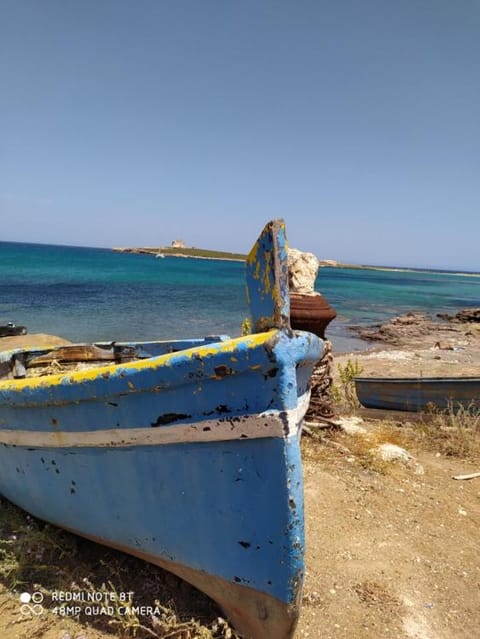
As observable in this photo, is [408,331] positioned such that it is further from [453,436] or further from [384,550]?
[384,550]

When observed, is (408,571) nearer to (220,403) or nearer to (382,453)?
(382,453)

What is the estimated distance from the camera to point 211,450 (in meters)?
2.23

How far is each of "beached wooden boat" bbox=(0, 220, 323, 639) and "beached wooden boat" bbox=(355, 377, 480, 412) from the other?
5437 mm

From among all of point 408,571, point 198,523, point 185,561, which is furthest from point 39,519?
point 408,571

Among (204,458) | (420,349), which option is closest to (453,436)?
(204,458)

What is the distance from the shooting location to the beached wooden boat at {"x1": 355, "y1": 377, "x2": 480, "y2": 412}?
7.02 meters

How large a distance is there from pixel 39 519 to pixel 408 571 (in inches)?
125

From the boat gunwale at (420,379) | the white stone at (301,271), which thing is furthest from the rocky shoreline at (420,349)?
the white stone at (301,271)

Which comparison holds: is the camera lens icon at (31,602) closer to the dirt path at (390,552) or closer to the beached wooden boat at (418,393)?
the dirt path at (390,552)

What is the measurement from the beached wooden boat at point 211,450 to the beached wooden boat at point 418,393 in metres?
5.44

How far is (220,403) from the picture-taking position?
213 cm

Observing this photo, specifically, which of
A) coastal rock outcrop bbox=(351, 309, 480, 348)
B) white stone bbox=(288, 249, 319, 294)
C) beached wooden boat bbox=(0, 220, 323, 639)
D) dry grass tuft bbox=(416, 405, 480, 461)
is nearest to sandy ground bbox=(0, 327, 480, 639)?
dry grass tuft bbox=(416, 405, 480, 461)

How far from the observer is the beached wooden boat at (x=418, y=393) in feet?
23.0

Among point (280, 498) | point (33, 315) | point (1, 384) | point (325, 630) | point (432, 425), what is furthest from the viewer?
point (33, 315)
